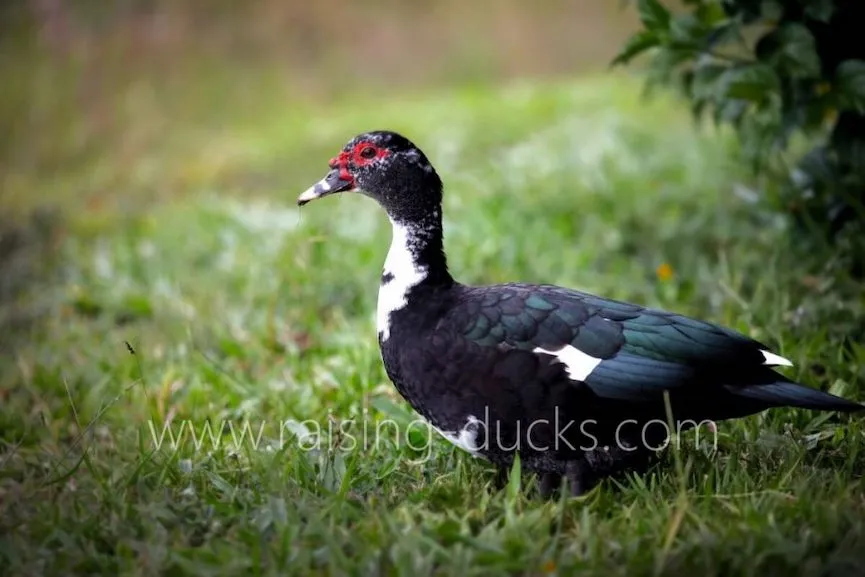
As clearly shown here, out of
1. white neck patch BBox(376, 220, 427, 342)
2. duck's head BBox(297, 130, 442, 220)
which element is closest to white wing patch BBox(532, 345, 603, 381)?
white neck patch BBox(376, 220, 427, 342)

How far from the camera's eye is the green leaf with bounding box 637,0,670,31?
3.58 meters

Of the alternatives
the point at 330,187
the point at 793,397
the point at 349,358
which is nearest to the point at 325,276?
the point at 349,358

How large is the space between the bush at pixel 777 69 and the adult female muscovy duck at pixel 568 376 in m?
1.25

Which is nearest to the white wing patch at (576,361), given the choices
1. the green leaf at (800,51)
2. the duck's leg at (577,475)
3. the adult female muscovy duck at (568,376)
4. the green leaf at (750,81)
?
the adult female muscovy duck at (568,376)

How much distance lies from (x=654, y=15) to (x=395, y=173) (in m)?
1.32

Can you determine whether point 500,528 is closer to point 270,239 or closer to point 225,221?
point 270,239

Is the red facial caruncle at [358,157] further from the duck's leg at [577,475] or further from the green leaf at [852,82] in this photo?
the green leaf at [852,82]

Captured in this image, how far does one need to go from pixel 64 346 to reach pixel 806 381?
120 inches

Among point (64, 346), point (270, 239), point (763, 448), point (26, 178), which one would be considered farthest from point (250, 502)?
point (26, 178)

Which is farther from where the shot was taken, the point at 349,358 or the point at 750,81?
the point at 349,358

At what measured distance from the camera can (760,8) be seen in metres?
3.54

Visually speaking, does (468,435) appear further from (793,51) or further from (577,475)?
(793,51)

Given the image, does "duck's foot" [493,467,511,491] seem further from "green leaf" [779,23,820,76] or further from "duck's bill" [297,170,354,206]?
"green leaf" [779,23,820,76]

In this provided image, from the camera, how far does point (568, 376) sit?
254 centimetres
